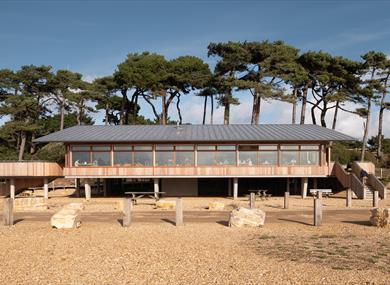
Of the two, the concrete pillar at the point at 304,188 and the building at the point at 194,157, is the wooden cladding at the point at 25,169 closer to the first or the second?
the building at the point at 194,157

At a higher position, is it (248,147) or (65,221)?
(248,147)

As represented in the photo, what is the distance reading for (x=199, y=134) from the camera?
1287 inches

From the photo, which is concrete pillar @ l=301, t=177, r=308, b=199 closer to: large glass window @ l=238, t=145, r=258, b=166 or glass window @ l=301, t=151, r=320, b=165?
glass window @ l=301, t=151, r=320, b=165

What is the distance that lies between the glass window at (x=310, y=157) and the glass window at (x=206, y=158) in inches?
245

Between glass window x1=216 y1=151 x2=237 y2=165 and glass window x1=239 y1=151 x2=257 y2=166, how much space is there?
1.60 feet

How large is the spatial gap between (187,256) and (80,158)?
2095cm

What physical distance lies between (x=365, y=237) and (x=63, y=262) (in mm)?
9370

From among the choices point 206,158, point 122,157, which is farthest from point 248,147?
point 122,157

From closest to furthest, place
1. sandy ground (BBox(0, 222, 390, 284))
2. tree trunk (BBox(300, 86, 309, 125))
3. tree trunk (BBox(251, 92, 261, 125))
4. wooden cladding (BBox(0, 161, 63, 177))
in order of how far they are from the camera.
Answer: sandy ground (BBox(0, 222, 390, 284)) < wooden cladding (BBox(0, 161, 63, 177)) < tree trunk (BBox(251, 92, 261, 125)) < tree trunk (BBox(300, 86, 309, 125))

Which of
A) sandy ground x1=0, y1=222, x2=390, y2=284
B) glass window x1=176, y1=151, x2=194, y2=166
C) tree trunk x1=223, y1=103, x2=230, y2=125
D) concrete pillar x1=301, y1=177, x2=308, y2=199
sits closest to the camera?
sandy ground x1=0, y1=222, x2=390, y2=284

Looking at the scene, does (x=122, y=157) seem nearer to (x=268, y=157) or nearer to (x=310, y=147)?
(x=268, y=157)

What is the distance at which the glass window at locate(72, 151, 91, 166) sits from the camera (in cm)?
3128

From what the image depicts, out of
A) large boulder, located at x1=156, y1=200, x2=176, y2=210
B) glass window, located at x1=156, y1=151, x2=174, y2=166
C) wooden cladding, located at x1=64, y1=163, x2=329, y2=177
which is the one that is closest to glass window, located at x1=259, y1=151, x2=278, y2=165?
wooden cladding, located at x1=64, y1=163, x2=329, y2=177

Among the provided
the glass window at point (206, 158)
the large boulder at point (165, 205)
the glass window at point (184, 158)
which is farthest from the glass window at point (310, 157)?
the large boulder at point (165, 205)
